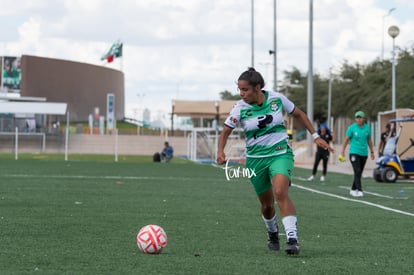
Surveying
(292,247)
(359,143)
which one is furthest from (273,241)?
(359,143)

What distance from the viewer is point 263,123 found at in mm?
9836

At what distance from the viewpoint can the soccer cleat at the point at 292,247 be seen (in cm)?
952

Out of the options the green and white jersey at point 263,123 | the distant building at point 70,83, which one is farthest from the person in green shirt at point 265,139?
the distant building at point 70,83

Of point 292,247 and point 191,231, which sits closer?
point 292,247

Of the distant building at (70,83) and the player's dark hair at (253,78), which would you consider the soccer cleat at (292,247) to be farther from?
the distant building at (70,83)

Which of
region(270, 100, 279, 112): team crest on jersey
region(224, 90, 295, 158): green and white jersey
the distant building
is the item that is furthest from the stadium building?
region(270, 100, 279, 112): team crest on jersey

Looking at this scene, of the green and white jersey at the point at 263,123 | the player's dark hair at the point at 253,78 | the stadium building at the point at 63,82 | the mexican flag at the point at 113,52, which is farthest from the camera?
the stadium building at the point at 63,82

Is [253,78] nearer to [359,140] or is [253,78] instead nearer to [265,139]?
[265,139]

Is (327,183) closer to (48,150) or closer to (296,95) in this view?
(48,150)

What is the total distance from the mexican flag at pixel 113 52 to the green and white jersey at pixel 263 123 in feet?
352

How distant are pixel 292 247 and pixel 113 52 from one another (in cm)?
10906

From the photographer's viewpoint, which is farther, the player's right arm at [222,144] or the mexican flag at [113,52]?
the mexican flag at [113,52]

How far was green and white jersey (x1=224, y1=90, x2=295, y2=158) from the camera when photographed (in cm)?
984

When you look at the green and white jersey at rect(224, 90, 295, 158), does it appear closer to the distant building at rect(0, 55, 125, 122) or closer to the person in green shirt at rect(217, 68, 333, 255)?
the person in green shirt at rect(217, 68, 333, 255)
